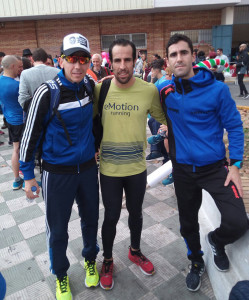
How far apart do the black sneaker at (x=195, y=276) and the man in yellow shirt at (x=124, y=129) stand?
2.64 ft

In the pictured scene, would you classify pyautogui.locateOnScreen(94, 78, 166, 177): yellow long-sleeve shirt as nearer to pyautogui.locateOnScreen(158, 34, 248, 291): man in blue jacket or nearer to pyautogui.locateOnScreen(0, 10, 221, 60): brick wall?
pyautogui.locateOnScreen(158, 34, 248, 291): man in blue jacket

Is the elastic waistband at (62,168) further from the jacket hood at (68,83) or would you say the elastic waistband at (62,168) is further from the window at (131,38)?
the window at (131,38)

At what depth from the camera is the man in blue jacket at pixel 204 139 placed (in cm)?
193

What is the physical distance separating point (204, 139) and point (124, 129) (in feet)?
2.09

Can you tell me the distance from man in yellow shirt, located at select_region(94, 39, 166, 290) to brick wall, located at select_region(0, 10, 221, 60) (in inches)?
631

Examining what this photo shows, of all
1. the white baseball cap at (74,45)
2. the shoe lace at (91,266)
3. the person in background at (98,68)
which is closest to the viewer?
the white baseball cap at (74,45)

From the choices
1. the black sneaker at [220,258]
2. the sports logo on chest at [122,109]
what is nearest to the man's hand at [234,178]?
the black sneaker at [220,258]

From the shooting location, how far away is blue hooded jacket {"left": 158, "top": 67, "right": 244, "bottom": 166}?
1.95 m

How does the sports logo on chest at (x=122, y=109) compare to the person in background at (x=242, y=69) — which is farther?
the person in background at (x=242, y=69)

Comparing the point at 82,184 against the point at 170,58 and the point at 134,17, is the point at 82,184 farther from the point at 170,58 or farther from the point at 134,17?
the point at 134,17

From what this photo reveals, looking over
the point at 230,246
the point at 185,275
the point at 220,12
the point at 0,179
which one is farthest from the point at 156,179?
the point at 220,12

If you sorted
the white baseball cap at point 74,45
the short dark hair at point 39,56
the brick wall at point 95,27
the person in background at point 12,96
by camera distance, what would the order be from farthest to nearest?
the brick wall at point 95,27 → the person in background at point 12,96 → the short dark hair at point 39,56 → the white baseball cap at point 74,45

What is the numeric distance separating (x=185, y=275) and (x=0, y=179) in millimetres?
3766

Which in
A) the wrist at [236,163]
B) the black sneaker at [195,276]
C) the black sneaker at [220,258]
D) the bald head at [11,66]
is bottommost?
the black sneaker at [195,276]
